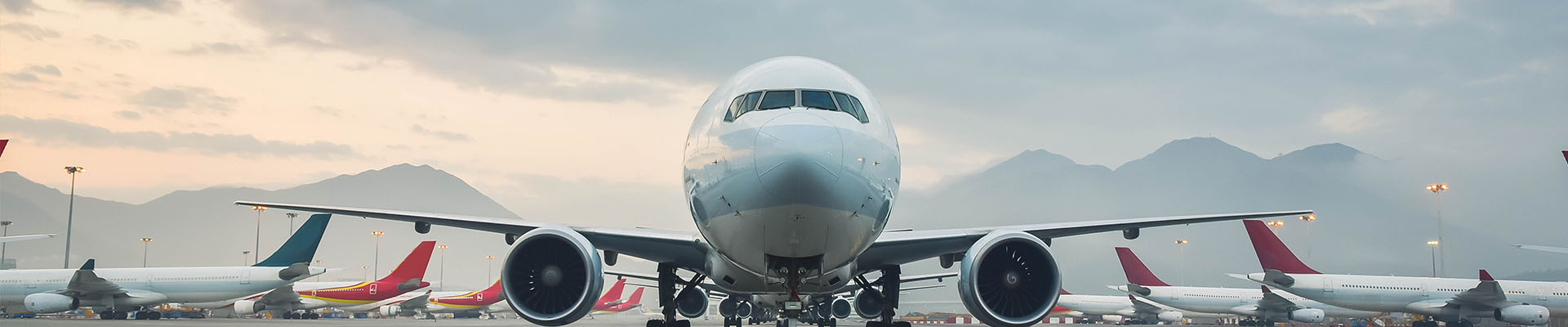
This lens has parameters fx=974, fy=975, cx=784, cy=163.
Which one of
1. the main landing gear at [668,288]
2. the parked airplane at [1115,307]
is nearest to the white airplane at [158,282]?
the main landing gear at [668,288]

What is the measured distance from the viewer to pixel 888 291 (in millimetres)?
13008

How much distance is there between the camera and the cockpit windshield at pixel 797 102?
843cm

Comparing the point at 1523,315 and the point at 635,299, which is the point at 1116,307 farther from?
the point at 635,299

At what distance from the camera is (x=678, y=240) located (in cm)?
1173

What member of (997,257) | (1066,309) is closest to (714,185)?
(997,257)

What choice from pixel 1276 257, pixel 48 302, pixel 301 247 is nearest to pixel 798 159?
pixel 301 247

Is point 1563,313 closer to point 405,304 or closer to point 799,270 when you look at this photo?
point 799,270

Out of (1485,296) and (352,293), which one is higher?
(1485,296)

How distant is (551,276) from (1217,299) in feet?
163

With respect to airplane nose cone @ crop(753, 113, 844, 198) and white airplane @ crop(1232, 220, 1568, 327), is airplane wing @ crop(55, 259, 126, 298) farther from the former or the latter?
white airplane @ crop(1232, 220, 1568, 327)

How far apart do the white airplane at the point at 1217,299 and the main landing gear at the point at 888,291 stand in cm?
4113

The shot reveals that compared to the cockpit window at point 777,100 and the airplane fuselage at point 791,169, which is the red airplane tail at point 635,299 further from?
the cockpit window at point 777,100

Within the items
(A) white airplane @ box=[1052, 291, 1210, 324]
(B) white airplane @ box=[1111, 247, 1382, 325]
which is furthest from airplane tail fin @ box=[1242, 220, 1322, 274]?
(A) white airplane @ box=[1052, 291, 1210, 324]

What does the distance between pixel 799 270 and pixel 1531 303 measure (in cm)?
4635
